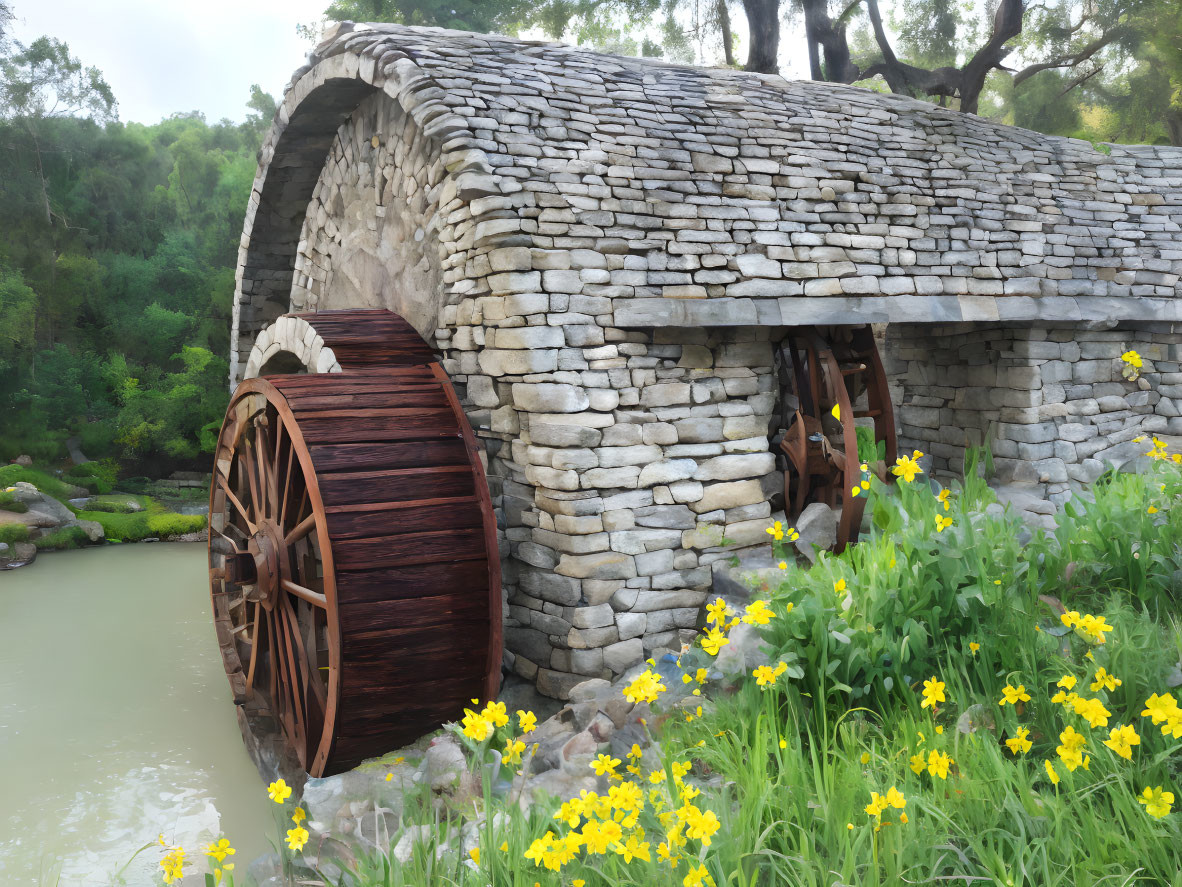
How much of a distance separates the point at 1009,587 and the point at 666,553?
1810 mm

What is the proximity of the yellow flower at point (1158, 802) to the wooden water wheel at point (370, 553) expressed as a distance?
8.83 feet

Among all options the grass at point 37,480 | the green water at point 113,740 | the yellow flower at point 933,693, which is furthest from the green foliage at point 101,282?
the yellow flower at point 933,693

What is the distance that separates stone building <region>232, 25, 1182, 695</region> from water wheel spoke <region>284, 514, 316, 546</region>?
3.19ft

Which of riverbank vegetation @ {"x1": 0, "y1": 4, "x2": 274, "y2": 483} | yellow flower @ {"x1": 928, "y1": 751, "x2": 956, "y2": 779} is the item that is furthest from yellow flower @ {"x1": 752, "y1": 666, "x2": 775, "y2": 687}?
riverbank vegetation @ {"x1": 0, "y1": 4, "x2": 274, "y2": 483}

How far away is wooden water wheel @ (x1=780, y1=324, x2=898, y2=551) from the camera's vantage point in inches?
179

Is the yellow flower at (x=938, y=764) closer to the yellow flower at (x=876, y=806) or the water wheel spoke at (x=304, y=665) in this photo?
the yellow flower at (x=876, y=806)

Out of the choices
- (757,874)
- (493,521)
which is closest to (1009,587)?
(757,874)

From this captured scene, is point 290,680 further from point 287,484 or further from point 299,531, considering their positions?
point 287,484

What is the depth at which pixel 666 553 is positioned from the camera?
4.30 m

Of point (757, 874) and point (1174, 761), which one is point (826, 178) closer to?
point (1174, 761)

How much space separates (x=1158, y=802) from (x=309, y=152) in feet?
22.4

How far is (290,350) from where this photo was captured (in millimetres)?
5133

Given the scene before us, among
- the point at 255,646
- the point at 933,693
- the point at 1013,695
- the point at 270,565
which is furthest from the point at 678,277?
the point at 255,646

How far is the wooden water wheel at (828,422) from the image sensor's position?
4547mm
